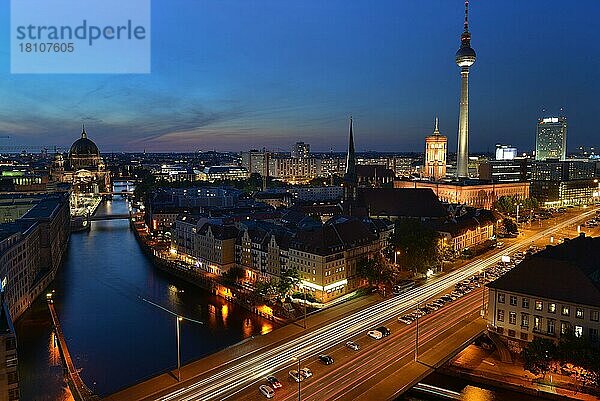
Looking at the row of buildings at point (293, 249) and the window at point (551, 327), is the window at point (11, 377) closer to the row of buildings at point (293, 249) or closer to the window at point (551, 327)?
the row of buildings at point (293, 249)

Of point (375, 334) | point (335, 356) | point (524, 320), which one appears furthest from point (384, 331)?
point (524, 320)

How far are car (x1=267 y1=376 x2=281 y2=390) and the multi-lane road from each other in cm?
19

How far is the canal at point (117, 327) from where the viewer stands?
15102 millimetres

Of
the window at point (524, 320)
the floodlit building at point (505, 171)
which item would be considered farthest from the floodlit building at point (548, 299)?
the floodlit building at point (505, 171)

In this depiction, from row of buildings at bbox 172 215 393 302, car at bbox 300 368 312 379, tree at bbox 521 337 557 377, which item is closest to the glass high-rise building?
row of buildings at bbox 172 215 393 302

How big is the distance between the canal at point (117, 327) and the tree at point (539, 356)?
887cm

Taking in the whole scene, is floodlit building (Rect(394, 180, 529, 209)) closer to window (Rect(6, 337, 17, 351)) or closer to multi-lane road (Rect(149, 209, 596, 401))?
multi-lane road (Rect(149, 209, 596, 401))

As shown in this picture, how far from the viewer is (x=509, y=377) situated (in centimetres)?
1363

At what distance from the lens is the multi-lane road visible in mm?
11758

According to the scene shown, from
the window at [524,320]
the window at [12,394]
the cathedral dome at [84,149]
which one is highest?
the cathedral dome at [84,149]

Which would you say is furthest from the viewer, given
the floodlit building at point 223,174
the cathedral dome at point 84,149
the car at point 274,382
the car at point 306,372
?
the floodlit building at point 223,174

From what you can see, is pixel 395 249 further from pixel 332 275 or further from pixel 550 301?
pixel 550 301

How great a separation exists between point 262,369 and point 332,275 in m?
8.02

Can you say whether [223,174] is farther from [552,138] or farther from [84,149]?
[552,138]
